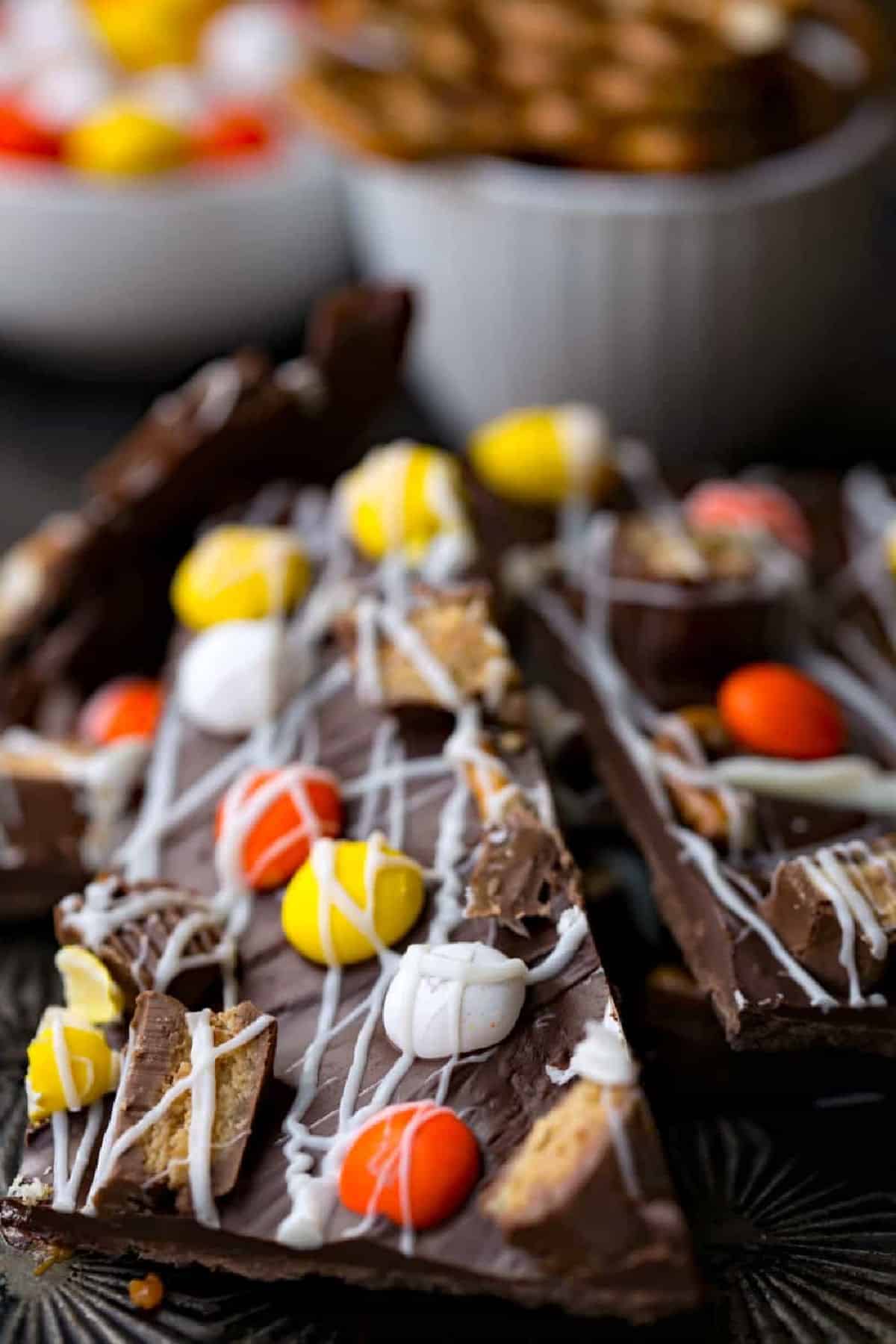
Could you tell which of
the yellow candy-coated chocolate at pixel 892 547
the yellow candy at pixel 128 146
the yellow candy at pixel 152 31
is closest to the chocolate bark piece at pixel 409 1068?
the yellow candy-coated chocolate at pixel 892 547

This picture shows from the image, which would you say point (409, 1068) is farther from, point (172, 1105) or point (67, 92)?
point (67, 92)

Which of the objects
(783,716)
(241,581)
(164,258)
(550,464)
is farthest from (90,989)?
(164,258)

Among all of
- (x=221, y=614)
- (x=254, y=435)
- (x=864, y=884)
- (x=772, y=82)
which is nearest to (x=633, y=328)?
(x=772, y=82)

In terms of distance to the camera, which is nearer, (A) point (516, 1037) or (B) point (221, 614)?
(A) point (516, 1037)

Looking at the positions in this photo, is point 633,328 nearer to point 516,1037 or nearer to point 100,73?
point 100,73

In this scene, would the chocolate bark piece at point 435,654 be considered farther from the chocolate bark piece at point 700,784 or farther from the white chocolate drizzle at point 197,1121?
the white chocolate drizzle at point 197,1121

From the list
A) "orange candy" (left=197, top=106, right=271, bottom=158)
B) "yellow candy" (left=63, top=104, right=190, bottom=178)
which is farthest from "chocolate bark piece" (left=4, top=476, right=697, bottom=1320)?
"orange candy" (left=197, top=106, right=271, bottom=158)

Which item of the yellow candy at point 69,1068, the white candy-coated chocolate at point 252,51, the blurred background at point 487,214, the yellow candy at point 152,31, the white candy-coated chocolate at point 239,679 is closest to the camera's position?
the yellow candy at point 69,1068

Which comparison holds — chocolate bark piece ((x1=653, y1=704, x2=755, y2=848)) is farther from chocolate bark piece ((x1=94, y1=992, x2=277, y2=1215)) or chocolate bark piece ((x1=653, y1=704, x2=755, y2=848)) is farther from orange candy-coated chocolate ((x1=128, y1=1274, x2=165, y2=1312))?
orange candy-coated chocolate ((x1=128, y1=1274, x2=165, y2=1312))
